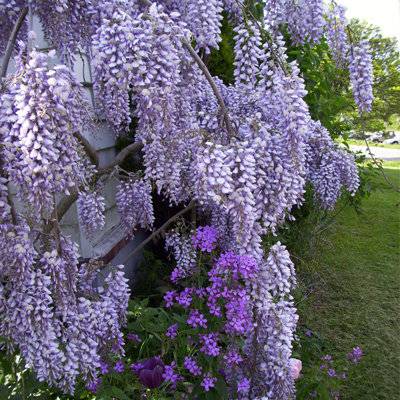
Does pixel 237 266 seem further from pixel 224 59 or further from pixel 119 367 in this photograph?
pixel 224 59

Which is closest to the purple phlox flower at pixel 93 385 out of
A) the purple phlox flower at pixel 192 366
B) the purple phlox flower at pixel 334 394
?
the purple phlox flower at pixel 192 366

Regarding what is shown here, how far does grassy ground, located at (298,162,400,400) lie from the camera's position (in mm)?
3598

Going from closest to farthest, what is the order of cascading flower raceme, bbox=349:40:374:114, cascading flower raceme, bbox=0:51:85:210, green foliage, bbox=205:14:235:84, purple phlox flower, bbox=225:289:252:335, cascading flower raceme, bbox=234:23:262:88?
cascading flower raceme, bbox=0:51:85:210 < purple phlox flower, bbox=225:289:252:335 < cascading flower raceme, bbox=234:23:262:88 < cascading flower raceme, bbox=349:40:374:114 < green foliage, bbox=205:14:235:84

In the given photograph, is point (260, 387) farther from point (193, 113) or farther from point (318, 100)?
point (318, 100)

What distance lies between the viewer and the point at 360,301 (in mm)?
4840

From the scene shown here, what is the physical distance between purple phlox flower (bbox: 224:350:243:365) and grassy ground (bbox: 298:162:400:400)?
1.31 meters

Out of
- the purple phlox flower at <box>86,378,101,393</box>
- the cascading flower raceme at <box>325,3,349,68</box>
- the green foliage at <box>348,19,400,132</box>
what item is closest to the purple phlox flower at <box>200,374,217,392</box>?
the purple phlox flower at <box>86,378,101,393</box>

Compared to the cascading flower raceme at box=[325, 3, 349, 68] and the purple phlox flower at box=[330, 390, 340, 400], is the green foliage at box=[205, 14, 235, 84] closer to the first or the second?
the cascading flower raceme at box=[325, 3, 349, 68]

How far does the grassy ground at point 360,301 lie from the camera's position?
3.60 meters

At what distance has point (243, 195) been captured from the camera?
2006 mm

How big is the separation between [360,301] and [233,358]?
114 inches

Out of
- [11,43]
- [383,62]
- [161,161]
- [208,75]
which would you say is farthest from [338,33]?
[383,62]

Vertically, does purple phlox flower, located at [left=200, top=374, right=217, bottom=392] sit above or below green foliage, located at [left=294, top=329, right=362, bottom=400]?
above

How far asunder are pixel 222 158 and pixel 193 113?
528mm
